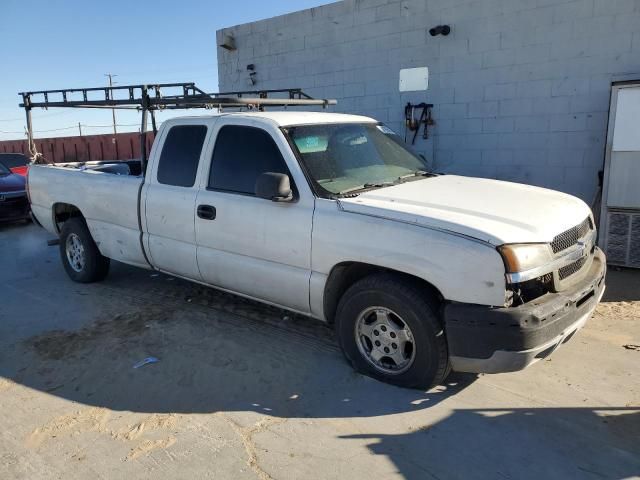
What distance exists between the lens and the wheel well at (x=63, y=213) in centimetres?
625

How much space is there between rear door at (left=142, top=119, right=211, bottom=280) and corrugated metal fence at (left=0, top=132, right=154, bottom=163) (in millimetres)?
14899

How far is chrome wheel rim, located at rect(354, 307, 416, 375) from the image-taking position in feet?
11.3

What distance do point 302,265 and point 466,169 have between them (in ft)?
17.1

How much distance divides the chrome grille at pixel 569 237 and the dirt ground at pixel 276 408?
974mm

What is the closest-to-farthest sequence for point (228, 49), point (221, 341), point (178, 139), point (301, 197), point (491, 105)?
point (301, 197)
point (221, 341)
point (178, 139)
point (491, 105)
point (228, 49)

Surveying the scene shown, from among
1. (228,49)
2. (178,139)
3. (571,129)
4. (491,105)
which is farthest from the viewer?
(228,49)

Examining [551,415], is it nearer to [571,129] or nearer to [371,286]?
[371,286]

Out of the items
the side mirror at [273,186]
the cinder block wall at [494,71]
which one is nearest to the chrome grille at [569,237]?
the side mirror at [273,186]

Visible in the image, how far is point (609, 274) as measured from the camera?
20.1 feet

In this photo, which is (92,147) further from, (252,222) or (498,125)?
(252,222)

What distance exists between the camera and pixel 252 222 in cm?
409

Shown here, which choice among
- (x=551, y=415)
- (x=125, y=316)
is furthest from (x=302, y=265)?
(x=125, y=316)

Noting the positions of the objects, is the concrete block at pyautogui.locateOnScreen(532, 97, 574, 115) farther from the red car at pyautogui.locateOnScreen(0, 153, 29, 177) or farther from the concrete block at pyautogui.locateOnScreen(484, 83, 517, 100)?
the red car at pyautogui.locateOnScreen(0, 153, 29, 177)

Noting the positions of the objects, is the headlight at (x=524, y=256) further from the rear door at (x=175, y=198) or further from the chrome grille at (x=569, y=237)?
the rear door at (x=175, y=198)
